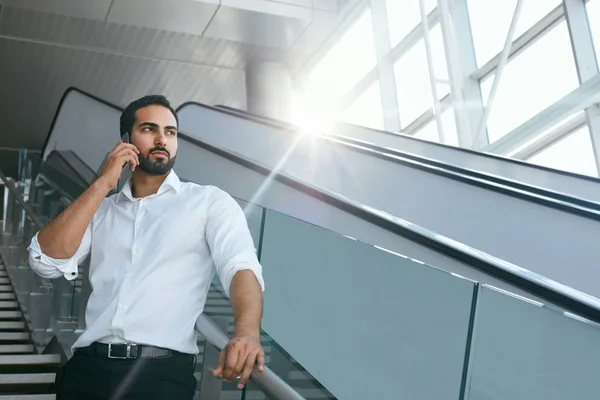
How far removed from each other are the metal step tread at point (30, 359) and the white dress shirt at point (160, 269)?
228 centimetres

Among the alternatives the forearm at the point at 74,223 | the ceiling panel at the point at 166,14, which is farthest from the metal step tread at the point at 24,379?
the ceiling panel at the point at 166,14

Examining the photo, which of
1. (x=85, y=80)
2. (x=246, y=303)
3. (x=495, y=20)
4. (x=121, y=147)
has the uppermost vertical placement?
(x=85, y=80)

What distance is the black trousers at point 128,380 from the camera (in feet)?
6.13

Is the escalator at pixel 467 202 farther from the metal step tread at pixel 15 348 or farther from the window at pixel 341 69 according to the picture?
the window at pixel 341 69

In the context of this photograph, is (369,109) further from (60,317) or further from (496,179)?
(60,317)

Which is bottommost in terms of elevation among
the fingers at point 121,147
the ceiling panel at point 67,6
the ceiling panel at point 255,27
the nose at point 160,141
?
the fingers at point 121,147

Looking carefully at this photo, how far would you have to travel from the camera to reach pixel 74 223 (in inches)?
76.0

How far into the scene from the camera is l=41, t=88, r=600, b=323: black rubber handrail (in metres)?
2.12

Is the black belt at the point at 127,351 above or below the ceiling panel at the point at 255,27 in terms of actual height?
below

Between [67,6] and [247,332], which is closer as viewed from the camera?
[247,332]

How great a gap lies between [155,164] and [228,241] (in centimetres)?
33

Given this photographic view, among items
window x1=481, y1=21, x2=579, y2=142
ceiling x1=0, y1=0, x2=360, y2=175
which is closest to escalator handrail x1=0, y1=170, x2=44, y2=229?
ceiling x1=0, y1=0, x2=360, y2=175

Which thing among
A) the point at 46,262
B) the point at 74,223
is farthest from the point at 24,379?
the point at 74,223

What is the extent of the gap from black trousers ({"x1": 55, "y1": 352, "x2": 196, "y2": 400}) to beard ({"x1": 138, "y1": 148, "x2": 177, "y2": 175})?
0.46 meters
